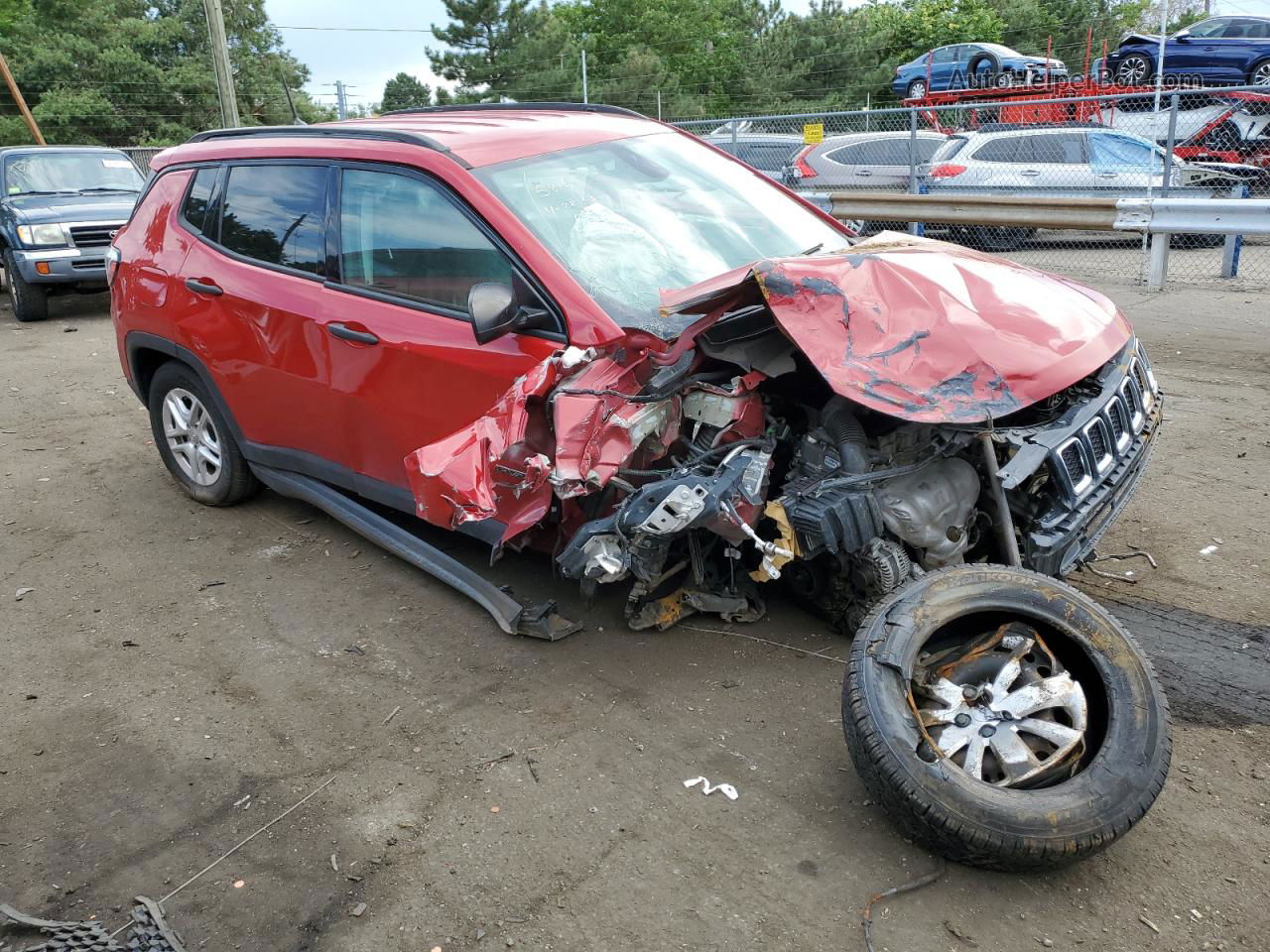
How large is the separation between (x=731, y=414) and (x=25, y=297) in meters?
11.0

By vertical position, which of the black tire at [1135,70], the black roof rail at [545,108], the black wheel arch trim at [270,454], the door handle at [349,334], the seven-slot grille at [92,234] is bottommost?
the black wheel arch trim at [270,454]

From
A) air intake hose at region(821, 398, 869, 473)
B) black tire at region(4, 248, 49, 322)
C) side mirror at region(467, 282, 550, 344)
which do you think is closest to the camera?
air intake hose at region(821, 398, 869, 473)

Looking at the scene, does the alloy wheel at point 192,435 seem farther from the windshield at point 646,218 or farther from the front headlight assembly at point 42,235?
the front headlight assembly at point 42,235

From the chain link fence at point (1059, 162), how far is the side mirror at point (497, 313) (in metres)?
8.79

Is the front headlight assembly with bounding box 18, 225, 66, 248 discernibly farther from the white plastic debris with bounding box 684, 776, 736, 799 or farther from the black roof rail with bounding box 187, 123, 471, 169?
the white plastic debris with bounding box 684, 776, 736, 799

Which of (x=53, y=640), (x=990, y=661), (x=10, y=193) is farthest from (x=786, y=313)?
(x=10, y=193)

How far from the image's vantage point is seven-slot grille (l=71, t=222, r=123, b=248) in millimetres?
11672

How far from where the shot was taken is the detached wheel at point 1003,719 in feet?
8.34

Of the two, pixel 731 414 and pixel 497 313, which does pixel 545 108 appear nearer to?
pixel 497 313

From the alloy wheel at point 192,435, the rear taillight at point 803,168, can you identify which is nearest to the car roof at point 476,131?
the alloy wheel at point 192,435

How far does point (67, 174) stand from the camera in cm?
1263

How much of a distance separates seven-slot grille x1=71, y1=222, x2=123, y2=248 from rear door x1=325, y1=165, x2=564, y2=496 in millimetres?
8868

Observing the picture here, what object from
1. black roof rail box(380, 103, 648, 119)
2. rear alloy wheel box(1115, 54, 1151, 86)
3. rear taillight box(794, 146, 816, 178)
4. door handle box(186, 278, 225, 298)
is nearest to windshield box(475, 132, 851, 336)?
black roof rail box(380, 103, 648, 119)

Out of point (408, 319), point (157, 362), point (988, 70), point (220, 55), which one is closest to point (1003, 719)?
point (408, 319)
